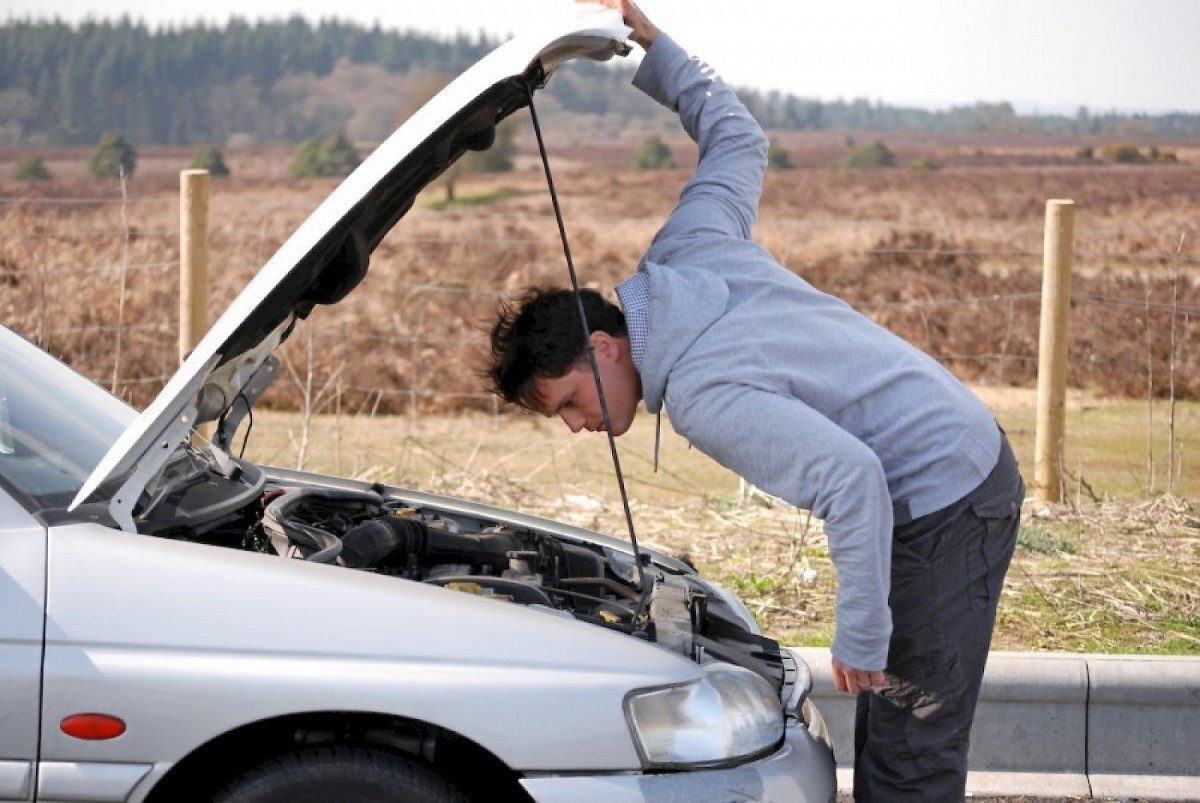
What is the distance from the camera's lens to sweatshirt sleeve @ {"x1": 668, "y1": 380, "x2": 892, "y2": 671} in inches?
120

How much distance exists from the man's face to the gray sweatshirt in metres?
0.06

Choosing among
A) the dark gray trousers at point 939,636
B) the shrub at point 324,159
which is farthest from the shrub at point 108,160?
the dark gray trousers at point 939,636

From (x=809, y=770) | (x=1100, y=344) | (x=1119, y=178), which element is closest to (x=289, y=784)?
(x=809, y=770)

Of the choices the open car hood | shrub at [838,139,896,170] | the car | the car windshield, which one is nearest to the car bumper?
the car

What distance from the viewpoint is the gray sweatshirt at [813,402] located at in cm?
308

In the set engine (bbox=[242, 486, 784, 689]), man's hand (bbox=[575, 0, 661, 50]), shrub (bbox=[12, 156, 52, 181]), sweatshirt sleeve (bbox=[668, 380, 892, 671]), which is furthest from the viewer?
shrub (bbox=[12, 156, 52, 181])

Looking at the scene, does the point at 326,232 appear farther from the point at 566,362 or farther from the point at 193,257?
the point at 193,257

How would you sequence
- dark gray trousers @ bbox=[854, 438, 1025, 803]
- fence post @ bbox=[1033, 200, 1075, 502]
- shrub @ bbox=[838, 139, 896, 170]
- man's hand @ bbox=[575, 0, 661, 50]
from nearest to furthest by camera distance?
dark gray trousers @ bbox=[854, 438, 1025, 803] < man's hand @ bbox=[575, 0, 661, 50] < fence post @ bbox=[1033, 200, 1075, 502] < shrub @ bbox=[838, 139, 896, 170]

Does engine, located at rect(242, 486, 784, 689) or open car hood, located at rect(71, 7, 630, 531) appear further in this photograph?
engine, located at rect(242, 486, 784, 689)

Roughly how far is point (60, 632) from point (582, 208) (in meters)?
33.4

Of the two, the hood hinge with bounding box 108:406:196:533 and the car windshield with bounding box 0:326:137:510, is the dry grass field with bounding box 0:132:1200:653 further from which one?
the hood hinge with bounding box 108:406:196:533

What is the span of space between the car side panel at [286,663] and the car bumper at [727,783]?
0.11 feet

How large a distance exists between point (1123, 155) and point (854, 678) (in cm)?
4545

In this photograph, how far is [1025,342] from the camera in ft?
58.2
